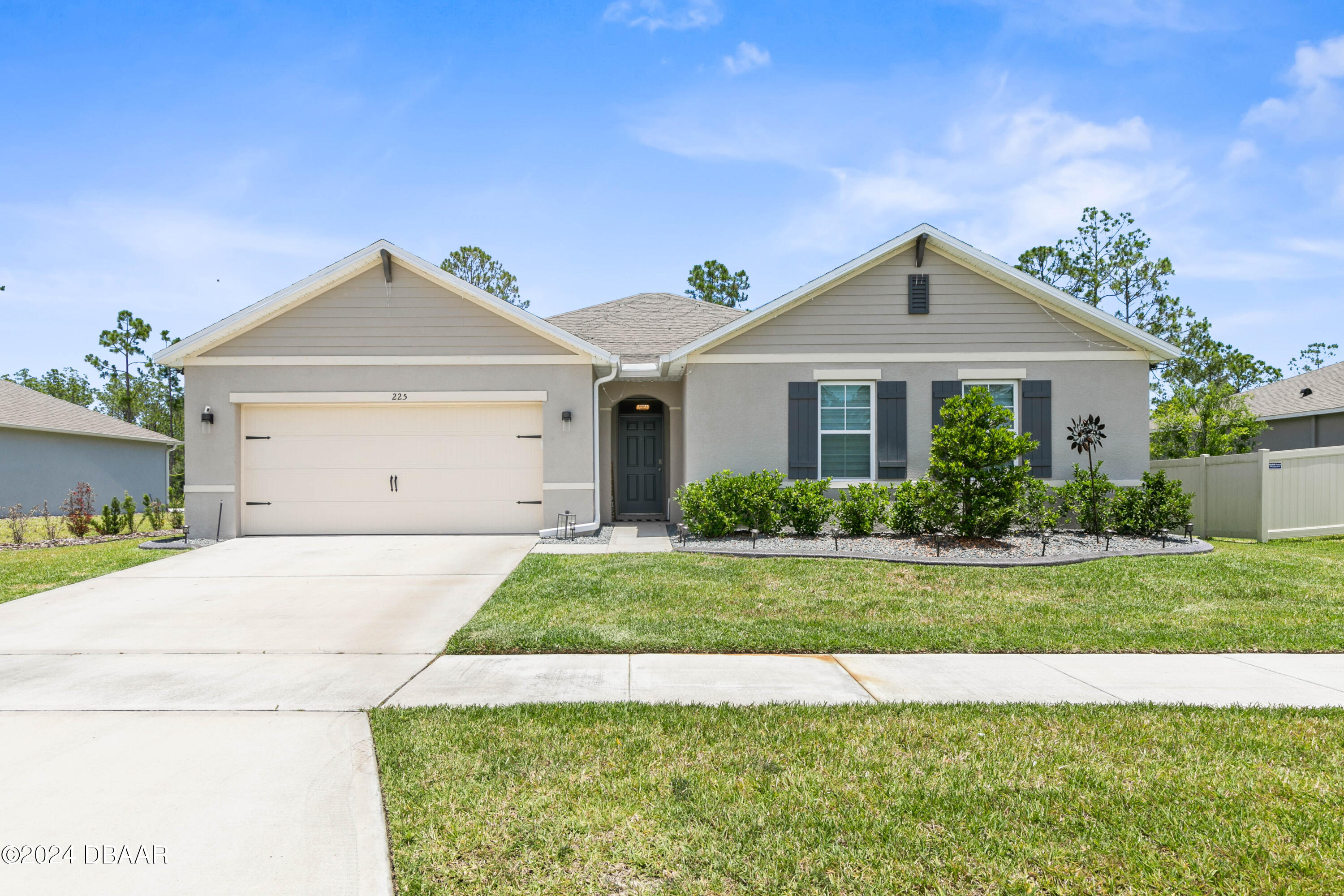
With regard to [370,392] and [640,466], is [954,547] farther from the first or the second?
[370,392]

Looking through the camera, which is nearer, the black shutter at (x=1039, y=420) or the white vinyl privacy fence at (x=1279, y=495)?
the black shutter at (x=1039, y=420)

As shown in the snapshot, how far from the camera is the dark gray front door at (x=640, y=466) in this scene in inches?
539

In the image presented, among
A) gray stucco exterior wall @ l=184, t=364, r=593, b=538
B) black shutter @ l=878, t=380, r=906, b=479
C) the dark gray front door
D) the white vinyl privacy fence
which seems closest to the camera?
gray stucco exterior wall @ l=184, t=364, r=593, b=538

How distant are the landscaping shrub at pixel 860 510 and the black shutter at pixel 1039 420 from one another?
2.72m

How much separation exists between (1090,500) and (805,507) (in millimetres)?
4319

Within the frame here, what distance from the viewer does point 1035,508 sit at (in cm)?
1064

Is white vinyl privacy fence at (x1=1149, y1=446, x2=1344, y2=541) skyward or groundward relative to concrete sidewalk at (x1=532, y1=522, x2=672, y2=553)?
skyward

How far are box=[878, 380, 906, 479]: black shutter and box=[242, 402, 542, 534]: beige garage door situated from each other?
216 inches

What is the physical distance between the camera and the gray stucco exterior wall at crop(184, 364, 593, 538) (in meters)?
11.4

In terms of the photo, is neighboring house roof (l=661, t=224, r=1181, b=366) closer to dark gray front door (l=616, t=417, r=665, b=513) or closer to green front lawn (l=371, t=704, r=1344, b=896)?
dark gray front door (l=616, t=417, r=665, b=513)

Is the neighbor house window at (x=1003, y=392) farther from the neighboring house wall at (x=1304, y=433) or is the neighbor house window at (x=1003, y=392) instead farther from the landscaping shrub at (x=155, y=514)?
the landscaping shrub at (x=155, y=514)

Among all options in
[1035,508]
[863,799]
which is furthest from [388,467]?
[863,799]

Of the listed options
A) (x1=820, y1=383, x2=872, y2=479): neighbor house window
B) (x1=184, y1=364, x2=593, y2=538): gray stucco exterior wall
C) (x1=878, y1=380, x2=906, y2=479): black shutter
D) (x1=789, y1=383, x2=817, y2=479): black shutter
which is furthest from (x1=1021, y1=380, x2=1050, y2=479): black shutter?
(x1=184, y1=364, x2=593, y2=538): gray stucco exterior wall

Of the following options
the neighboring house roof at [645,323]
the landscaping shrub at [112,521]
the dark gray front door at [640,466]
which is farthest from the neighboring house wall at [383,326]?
the landscaping shrub at [112,521]
